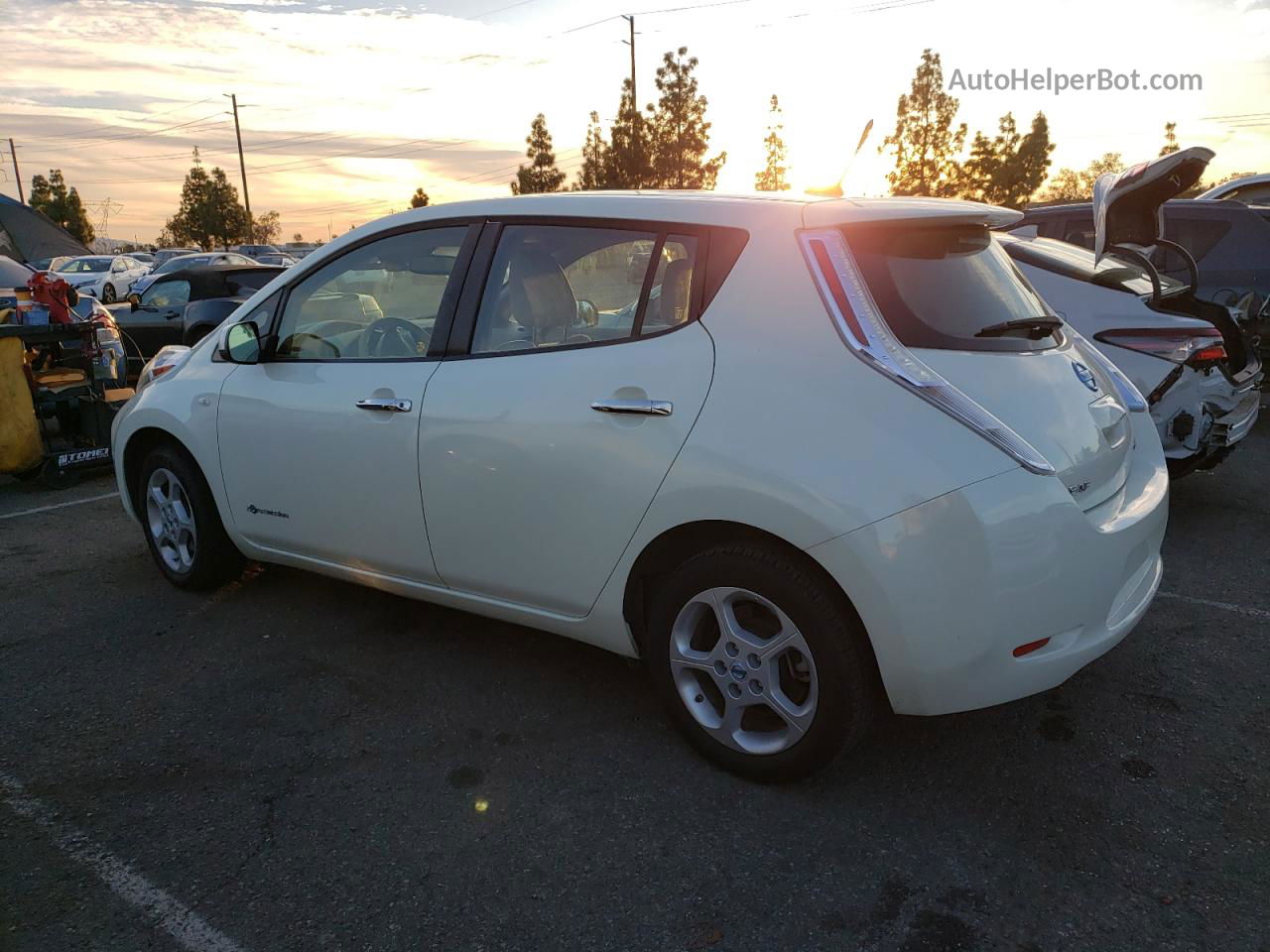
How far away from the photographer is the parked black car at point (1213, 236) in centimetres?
788

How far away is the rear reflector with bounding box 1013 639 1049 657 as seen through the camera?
94.4 inches

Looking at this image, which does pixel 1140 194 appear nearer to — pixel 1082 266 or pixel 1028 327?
pixel 1082 266

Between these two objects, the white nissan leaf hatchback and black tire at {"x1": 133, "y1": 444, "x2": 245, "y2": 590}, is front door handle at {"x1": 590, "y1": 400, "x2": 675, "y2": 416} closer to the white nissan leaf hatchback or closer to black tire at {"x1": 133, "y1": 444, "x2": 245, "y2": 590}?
the white nissan leaf hatchback

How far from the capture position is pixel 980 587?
7.60ft

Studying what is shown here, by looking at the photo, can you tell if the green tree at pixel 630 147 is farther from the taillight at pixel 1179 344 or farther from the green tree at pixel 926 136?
the taillight at pixel 1179 344

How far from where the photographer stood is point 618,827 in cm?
Result: 262

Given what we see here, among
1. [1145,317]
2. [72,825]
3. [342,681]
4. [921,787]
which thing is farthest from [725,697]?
[1145,317]

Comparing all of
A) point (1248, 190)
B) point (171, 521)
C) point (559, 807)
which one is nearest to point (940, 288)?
point (559, 807)

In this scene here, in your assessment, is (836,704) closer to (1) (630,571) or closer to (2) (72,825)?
(1) (630,571)

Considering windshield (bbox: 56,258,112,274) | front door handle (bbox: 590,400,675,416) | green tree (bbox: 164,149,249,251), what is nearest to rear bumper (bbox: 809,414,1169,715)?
front door handle (bbox: 590,400,675,416)

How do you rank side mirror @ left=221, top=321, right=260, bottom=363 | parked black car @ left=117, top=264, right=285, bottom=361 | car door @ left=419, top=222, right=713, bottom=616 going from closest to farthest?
car door @ left=419, top=222, right=713, bottom=616
side mirror @ left=221, top=321, right=260, bottom=363
parked black car @ left=117, top=264, right=285, bottom=361

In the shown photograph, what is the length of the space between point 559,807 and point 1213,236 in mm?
8176

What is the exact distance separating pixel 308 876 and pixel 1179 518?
5071 millimetres

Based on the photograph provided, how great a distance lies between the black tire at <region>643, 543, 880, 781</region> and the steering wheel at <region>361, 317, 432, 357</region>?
135cm
